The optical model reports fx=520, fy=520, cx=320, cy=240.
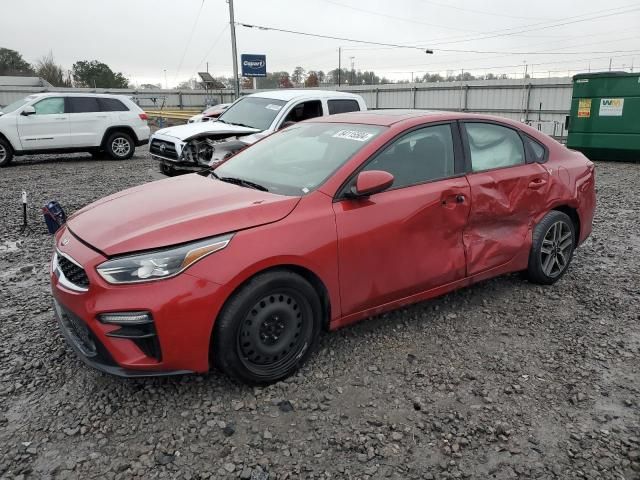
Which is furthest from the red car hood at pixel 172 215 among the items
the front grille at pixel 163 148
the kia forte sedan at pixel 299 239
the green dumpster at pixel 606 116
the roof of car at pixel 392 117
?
the green dumpster at pixel 606 116

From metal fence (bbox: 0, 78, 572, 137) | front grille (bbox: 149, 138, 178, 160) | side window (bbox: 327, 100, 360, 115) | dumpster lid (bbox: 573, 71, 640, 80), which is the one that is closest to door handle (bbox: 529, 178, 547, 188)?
side window (bbox: 327, 100, 360, 115)

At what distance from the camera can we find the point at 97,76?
6359 cm

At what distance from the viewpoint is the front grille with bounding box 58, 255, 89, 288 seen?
2.76 metres

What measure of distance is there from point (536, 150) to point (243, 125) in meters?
A: 6.16

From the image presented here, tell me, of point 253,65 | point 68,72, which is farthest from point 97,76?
point 253,65

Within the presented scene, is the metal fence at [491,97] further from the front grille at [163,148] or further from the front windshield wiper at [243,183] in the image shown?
the front windshield wiper at [243,183]

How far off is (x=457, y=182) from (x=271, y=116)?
6125 mm

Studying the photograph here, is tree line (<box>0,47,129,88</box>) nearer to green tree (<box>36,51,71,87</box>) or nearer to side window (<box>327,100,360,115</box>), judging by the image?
green tree (<box>36,51,71,87</box>)

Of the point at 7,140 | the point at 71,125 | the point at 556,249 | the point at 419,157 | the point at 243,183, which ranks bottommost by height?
the point at 556,249

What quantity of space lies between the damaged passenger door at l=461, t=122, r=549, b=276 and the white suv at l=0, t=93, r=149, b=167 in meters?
11.7

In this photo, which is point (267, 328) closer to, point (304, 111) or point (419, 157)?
point (419, 157)

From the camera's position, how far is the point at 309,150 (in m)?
3.81

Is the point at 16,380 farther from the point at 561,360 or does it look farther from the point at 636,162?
the point at 636,162

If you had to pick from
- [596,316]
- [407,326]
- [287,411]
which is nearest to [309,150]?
[407,326]
